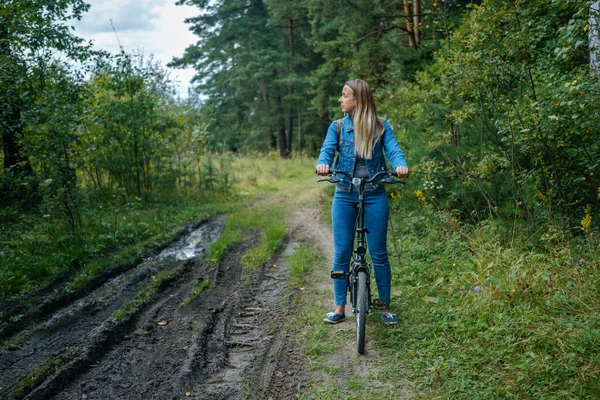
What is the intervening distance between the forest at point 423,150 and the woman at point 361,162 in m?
1.04

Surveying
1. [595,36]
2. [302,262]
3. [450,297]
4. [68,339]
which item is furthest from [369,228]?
[68,339]

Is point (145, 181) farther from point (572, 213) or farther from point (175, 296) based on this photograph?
point (572, 213)

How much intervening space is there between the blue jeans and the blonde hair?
41 centimetres

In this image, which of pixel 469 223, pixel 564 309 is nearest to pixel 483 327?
pixel 564 309

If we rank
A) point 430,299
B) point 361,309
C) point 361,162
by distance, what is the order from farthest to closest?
point 430,299 < point 361,162 < point 361,309

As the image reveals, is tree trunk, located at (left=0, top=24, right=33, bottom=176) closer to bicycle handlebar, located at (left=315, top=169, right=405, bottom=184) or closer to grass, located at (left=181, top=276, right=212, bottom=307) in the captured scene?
grass, located at (left=181, top=276, right=212, bottom=307)

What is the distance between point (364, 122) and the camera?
431 cm

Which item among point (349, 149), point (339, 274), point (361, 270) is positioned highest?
point (349, 149)

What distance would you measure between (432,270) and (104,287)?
418cm

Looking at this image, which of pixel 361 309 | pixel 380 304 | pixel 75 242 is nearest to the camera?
pixel 361 309

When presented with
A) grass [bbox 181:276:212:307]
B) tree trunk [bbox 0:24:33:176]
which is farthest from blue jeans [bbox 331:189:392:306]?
tree trunk [bbox 0:24:33:176]

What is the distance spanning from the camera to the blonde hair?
14.2ft

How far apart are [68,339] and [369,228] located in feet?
10.1

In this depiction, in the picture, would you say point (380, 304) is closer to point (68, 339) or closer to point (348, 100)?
point (348, 100)
